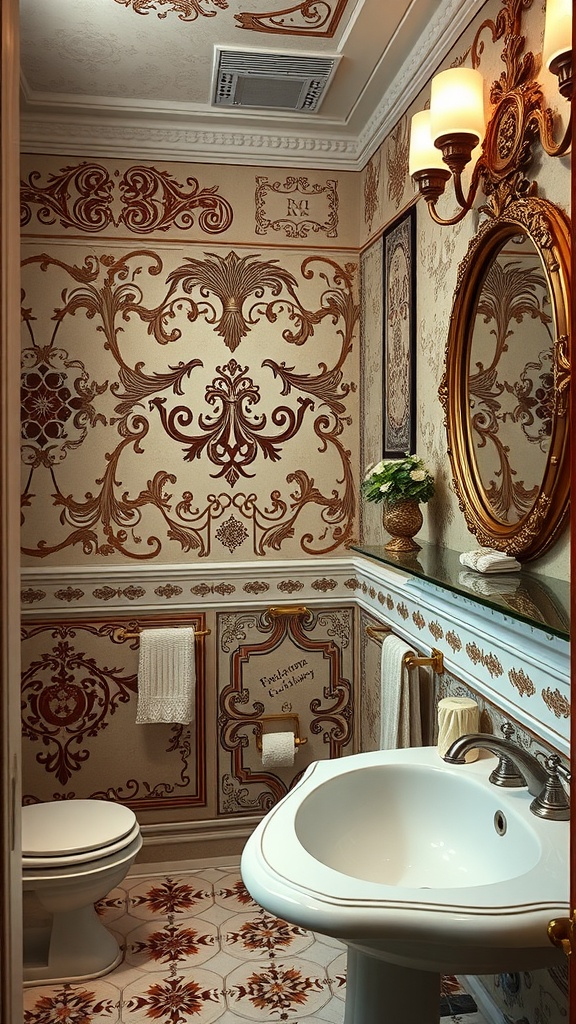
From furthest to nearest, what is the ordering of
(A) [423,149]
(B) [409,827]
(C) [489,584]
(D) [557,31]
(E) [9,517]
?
A: (A) [423,149] < (B) [409,827] < (C) [489,584] < (D) [557,31] < (E) [9,517]

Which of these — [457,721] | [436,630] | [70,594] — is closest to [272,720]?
[70,594]

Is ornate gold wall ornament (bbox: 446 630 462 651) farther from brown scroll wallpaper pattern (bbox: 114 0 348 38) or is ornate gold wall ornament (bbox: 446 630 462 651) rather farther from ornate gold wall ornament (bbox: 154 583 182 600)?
brown scroll wallpaper pattern (bbox: 114 0 348 38)

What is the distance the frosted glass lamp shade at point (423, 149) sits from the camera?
1.89 meters

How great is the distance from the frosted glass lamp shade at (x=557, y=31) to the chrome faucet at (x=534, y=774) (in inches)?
46.3

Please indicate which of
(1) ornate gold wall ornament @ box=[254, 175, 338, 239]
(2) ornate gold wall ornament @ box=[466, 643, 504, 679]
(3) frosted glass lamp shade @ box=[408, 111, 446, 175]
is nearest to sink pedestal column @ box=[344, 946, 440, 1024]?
(2) ornate gold wall ornament @ box=[466, 643, 504, 679]

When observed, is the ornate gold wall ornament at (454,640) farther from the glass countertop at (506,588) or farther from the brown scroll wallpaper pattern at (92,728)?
the brown scroll wallpaper pattern at (92,728)

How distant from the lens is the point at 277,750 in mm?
2930

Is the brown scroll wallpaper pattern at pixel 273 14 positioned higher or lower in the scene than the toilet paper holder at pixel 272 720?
higher

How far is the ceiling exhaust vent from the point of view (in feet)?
7.78

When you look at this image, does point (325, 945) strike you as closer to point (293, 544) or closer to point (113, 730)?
point (113, 730)

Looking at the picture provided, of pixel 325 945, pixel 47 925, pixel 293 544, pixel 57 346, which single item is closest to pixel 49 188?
pixel 57 346

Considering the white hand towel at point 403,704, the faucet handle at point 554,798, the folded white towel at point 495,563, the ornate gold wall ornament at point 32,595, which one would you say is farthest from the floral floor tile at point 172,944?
the folded white towel at point 495,563

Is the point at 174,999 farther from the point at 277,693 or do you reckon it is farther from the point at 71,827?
the point at 277,693

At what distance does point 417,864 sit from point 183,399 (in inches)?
73.7
